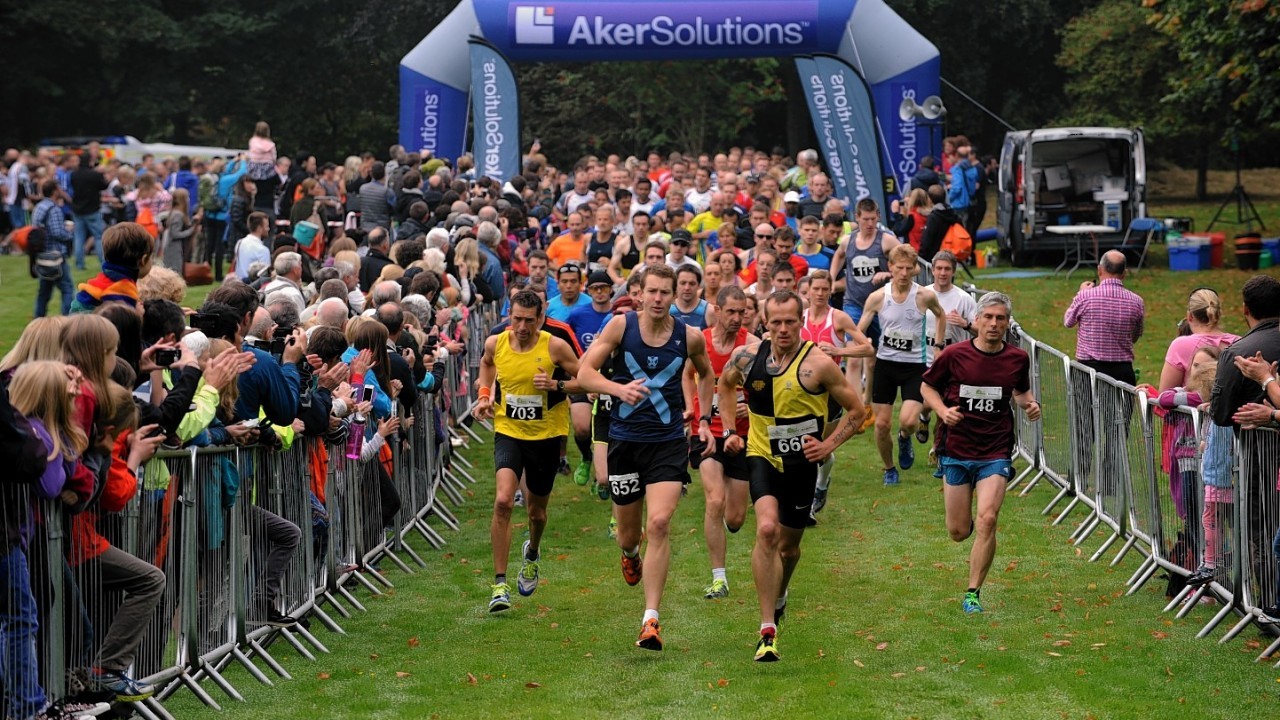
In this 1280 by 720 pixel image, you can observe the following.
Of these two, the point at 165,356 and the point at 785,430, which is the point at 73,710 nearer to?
the point at 165,356

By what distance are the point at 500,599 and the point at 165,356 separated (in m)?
2.97

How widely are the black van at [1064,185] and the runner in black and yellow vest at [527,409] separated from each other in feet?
62.5

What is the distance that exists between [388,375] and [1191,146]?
37403 millimetres

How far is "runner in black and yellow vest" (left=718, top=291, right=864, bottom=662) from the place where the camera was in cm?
895

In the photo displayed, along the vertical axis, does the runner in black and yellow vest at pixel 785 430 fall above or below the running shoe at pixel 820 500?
above

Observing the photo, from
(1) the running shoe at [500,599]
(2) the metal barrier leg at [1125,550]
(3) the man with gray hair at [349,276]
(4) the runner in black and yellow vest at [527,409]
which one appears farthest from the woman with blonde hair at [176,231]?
(2) the metal barrier leg at [1125,550]

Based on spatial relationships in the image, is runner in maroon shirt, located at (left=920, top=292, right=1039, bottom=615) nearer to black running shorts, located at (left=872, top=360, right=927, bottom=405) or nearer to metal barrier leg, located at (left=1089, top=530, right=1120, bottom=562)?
metal barrier leg, located at (left=1089, top=530, right=1120, bottom=562)

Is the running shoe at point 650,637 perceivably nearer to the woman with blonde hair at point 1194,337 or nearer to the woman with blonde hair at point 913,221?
the woman with blonde hair at point 1194,337

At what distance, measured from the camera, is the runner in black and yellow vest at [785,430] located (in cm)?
895

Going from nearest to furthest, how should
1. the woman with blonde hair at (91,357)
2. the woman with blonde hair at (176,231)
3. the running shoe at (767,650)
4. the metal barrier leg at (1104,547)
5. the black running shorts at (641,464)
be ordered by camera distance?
the woman with blonde hair at (91,357), the running shoe at (767,650), the black running shorts at (641,464), the metal barrier leg at (1104,547), the woman with blonde hair at (176,231)

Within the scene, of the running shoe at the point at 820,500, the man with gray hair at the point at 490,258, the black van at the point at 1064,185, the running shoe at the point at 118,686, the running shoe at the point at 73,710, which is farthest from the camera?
the black van at the point at 1064,185

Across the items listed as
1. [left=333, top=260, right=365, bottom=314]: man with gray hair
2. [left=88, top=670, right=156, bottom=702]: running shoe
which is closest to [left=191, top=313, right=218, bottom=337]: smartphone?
[left=88, top=670, right=156, bottom=702]: running shoe

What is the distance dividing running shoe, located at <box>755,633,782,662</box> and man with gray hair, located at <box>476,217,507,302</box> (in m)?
8.89

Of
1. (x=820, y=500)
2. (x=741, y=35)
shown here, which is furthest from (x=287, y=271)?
(x=741, y=35)
